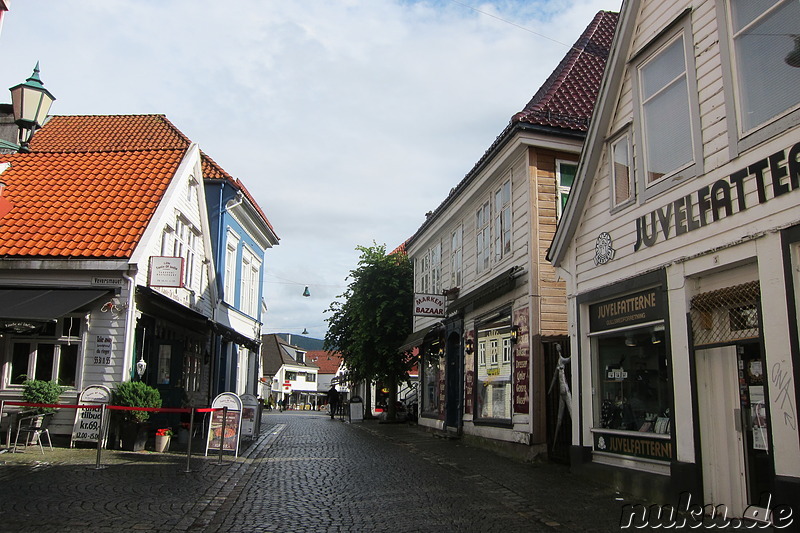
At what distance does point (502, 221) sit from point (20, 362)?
10.3 metres

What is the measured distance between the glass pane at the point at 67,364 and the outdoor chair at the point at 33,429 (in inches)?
27.9

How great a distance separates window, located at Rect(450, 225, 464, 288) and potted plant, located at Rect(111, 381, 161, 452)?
348 inches

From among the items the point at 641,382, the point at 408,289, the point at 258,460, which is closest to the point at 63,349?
the point at 258,460

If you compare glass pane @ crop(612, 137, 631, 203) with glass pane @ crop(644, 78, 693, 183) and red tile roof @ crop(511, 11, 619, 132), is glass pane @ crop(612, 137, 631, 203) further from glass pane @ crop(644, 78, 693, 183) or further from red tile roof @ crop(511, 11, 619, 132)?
red tile roof @ crop(511, 11, 619, 132)

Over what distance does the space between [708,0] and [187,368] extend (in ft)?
51.1

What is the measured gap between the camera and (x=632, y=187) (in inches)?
387

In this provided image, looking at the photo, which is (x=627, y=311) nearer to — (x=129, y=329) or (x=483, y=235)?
(x=483, y=235)

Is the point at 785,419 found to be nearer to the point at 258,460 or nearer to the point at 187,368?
the point at 258,460

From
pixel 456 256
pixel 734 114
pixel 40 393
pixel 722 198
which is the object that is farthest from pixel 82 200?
pixel 734 114

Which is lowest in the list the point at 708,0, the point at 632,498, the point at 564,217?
the point at 632,498

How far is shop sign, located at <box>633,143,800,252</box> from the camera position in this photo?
6.77 m

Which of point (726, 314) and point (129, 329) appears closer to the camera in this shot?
point (726, 314)

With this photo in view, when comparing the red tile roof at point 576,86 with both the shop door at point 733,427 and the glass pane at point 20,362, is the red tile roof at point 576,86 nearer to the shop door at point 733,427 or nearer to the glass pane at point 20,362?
the shop door at point 733,427

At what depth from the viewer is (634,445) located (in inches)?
370
